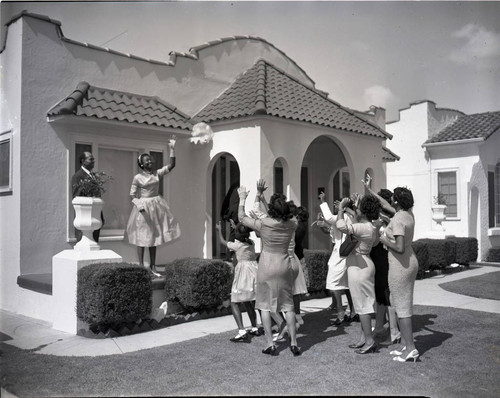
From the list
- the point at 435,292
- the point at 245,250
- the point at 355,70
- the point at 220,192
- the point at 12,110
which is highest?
the point at 355,70

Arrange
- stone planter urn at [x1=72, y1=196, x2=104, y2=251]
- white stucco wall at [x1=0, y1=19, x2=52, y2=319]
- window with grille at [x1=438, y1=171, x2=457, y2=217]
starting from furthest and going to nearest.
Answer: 1. window with grille at [x1=438, y1=171, x2=457, y2=217]
2. white stucco wall at [x1=0, y1=19, x2=52, y2=319]
3. stone planter urn at [x1=72, y1=196, x2=104, y2=251]

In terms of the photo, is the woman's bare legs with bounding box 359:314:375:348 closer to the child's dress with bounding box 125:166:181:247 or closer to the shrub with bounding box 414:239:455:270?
the child's dress with bounding box 125:166:181:247

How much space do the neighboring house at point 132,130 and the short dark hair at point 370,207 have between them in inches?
161

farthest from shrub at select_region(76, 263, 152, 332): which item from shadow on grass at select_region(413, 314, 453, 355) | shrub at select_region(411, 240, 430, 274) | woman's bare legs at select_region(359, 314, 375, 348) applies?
shrub at select_region(411, 240, 430, 274)

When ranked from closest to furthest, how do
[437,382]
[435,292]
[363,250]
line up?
1. [437,382]
2. [363,250]
3. [435,292]

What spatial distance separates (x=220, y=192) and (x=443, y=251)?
6338mm

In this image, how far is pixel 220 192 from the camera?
12.8 meters

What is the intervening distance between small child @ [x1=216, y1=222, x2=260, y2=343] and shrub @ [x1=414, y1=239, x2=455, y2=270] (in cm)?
767

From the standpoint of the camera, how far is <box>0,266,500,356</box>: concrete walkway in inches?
241

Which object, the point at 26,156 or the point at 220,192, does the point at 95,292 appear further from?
the point at 220,192

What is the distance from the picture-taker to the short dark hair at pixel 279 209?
5688 millimetres

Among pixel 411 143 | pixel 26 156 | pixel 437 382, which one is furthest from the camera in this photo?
pixel 411 143

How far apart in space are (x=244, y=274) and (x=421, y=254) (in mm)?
7283

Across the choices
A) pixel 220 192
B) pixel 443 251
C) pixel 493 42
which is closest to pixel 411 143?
pixel 443 251
